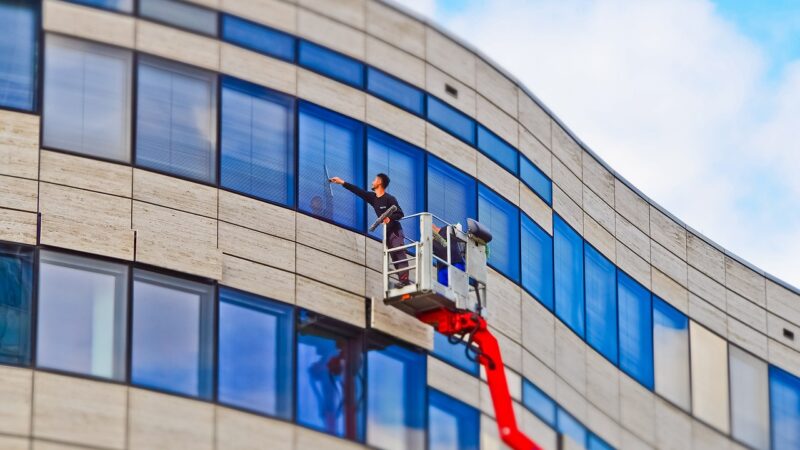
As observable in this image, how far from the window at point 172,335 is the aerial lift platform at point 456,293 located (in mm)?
3832

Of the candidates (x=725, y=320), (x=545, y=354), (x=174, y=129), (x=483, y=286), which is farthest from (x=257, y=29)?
(x=725, y=320)

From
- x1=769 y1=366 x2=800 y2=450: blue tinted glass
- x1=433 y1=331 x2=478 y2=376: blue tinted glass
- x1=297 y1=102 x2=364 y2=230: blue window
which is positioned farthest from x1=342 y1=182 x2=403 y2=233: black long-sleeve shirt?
x1=769 y1=366 x2=800 y2=450: blue tinted glass

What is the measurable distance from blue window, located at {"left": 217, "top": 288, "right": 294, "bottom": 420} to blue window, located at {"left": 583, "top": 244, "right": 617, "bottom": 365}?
33.2ft

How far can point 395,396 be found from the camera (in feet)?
125

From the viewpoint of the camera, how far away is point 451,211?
4131 centimetres

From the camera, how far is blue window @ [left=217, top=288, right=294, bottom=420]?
35750 millimetres

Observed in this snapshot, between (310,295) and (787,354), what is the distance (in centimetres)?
1727

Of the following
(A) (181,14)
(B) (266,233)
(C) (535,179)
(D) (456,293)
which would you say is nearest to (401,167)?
(D) (456,293)

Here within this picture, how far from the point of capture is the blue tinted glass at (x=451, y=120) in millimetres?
41656

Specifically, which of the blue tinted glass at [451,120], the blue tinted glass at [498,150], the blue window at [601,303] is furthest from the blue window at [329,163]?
the blue window at [601,303]

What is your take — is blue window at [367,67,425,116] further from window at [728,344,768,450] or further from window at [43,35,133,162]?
window at [728,344,768,450]

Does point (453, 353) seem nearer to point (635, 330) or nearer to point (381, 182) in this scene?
point (381, 182)

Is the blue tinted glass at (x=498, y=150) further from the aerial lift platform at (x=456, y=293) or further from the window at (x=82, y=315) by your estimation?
the window at (x=82, y=315)

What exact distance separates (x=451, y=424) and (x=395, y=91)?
259 inches
